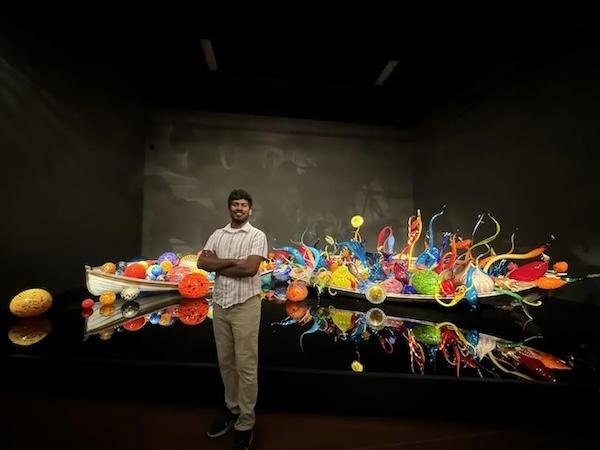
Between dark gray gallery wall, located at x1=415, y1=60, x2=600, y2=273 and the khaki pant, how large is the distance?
2.80 m

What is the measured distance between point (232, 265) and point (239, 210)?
21 cm

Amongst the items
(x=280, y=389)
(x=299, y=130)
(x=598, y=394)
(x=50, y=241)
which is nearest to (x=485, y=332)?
(x=598, y=394)

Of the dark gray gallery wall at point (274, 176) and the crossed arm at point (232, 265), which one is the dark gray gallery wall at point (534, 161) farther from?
the crossed arm at point (232, 265)

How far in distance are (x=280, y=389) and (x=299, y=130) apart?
164 inches

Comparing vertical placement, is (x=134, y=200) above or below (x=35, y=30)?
below

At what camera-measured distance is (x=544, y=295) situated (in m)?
2.51

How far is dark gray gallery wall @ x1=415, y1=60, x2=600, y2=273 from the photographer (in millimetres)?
Result: 2205

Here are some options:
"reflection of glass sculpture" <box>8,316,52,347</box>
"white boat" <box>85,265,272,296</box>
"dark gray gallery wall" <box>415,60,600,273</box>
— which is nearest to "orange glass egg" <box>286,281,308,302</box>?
"white boat" <box>85,265,272,296</box>

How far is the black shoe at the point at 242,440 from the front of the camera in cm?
91

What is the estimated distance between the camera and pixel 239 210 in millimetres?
1021

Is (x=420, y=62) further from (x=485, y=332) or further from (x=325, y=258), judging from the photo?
(x=485, y=332)

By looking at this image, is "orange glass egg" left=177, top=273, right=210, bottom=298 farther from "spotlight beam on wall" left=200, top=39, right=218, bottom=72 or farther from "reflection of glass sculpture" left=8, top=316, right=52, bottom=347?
"spotlight beam on wall" left=200, top=39, right=218, bottom=72

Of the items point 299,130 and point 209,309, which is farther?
point 299,130

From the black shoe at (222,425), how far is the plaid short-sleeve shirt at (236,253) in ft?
1.50
